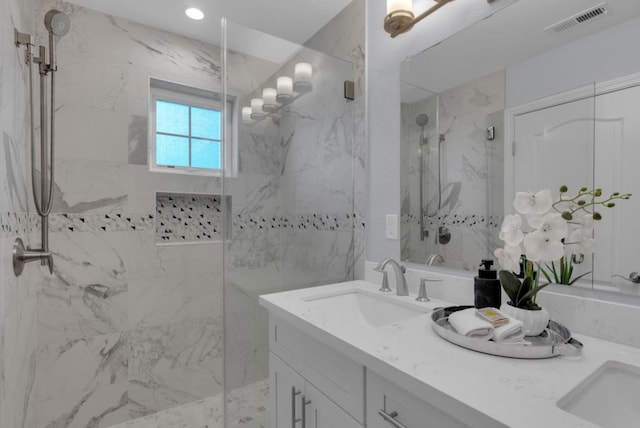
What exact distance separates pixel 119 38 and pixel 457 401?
2.51 m

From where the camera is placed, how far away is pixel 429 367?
0.69 m

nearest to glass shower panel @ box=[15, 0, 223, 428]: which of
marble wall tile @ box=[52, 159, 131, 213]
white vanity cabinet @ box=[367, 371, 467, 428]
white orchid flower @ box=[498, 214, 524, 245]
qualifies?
marble wall tile @ box=[52, 159, 131, 213]

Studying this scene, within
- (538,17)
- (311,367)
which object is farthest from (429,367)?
(538,17)

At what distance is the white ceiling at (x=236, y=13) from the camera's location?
1.85m

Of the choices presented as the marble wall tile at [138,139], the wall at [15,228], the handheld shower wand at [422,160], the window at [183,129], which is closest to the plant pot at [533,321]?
the handheld shower wand at [422,160]

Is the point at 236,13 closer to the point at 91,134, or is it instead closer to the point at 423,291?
the point at 91,134

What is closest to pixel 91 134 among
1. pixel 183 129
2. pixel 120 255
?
pixel 183 129

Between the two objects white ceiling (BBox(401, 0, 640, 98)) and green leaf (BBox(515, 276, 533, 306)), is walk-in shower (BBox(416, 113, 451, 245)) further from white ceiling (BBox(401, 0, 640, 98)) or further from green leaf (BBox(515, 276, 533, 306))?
green leaf (BBox(515, 276, 533, 306))

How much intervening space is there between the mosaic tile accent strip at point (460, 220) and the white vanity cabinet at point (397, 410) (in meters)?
0.68

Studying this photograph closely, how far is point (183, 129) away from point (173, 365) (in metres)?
1.67

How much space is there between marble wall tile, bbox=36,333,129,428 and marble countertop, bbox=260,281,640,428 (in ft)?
5.40

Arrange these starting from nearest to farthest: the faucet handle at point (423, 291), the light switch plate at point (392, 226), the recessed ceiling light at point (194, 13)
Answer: the faucet handle at point (423, 291) < the light switch plate at point (392, 226) < the recessed ceiling light at point (194, 13)

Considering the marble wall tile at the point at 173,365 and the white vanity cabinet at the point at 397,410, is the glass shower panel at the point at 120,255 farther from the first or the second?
the white vanity cabinet at the point at 397,410

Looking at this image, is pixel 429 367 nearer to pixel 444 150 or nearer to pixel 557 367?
pixel 557 367
